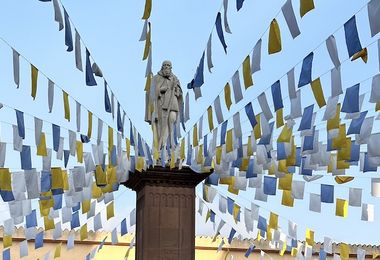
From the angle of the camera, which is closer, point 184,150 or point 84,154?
point 84,154

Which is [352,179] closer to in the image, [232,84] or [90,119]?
[232,84]

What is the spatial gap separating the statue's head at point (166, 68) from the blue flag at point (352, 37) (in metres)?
5.20

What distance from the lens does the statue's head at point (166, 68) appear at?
1133cm

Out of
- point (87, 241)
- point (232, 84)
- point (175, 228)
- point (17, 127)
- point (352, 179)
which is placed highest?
point (232, 84)

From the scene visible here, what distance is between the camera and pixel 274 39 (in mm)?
6734

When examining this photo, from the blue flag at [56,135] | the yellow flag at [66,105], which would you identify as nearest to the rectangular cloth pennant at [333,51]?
the yellow flag at [66,105]

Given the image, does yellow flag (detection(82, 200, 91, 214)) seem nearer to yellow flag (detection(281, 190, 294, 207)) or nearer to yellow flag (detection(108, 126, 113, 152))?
yellow flag (detection(108, 126, 113, 152))

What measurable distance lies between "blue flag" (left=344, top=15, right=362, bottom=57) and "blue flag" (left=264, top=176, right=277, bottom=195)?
3.93 meters

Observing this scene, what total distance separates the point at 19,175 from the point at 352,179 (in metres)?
5.54

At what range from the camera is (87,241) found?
2200cm

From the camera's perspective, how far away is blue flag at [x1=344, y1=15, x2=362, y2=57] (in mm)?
6438

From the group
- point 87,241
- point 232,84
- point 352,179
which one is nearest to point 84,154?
point 232,84

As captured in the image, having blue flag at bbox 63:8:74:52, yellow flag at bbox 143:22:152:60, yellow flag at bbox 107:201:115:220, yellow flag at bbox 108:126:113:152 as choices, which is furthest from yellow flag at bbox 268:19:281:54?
yellow flag at bbox 107:201:115:220

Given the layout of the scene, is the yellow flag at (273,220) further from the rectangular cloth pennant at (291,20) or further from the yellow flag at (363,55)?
the rectangular cloth pennant at (291,20)
